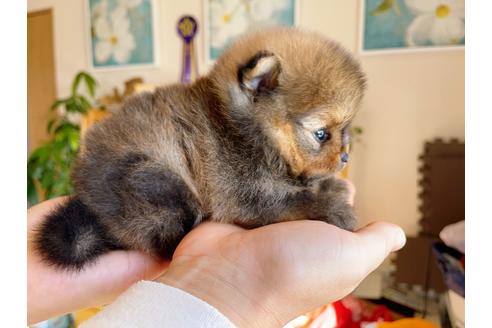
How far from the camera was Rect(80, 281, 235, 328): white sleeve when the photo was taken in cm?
54

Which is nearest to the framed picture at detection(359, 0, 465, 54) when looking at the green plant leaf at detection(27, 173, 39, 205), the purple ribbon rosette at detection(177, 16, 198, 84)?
the purple ribbon rosette at detection(177, 16, 198, 84)

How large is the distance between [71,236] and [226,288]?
33cm

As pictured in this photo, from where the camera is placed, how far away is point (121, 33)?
2986mm

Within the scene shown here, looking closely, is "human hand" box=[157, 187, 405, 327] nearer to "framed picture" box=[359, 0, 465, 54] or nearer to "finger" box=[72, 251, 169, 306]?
"finger" box=[72, 251, 169, 306]

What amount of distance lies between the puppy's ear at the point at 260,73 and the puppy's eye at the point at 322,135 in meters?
0.12

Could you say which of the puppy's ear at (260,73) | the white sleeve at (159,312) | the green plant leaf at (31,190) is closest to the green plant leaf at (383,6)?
the puppy's ear at (260,73)

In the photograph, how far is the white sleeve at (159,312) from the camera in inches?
21.1

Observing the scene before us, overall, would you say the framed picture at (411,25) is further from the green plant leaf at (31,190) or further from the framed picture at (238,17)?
the green plant leaf at (31,190)

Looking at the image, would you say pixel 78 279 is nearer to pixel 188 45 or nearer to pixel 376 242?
pixel 376 242

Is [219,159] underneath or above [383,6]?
underneath

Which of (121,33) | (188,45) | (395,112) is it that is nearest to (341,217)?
(395,112)

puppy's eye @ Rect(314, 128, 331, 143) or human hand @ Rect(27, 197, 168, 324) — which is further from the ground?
puppy's eye @ Rect(314, 128, 331, 143)

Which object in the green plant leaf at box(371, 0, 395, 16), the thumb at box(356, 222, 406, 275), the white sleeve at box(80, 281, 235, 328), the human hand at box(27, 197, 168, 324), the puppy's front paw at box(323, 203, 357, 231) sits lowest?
the human hand at box(27, 197, 168, 324)
